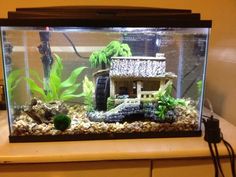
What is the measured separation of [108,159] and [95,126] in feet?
0.41

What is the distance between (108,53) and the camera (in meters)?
0.82

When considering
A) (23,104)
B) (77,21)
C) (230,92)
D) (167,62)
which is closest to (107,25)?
(77,21)

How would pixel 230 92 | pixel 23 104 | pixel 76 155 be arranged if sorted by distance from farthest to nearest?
pixel 230 92 → pixel 23 104 → pixel 76 155

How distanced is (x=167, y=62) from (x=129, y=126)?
0.23 meters

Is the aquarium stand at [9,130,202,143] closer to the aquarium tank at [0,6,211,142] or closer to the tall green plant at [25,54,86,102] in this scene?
the aquarium tank at [0,6,211,142]

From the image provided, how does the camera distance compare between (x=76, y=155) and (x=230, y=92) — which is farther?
(x=230, y=92)

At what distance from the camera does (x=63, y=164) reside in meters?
0.75

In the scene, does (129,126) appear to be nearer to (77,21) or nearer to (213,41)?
(77,21)

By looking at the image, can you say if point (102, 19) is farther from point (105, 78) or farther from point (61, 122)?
point (61, 122)

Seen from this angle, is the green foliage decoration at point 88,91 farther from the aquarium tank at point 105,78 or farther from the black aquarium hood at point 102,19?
the black aquarium hood at point 102,19

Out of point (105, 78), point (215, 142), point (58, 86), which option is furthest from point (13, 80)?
point (215, 142)

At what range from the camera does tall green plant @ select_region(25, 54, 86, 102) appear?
818 mm

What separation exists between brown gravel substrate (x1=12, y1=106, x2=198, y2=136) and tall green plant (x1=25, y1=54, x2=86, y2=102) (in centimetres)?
6

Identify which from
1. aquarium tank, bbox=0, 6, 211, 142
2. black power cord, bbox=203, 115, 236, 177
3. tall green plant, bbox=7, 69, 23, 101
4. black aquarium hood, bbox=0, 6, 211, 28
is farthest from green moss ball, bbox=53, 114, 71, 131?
black power cord, bbox=203, 115, 236, 177
